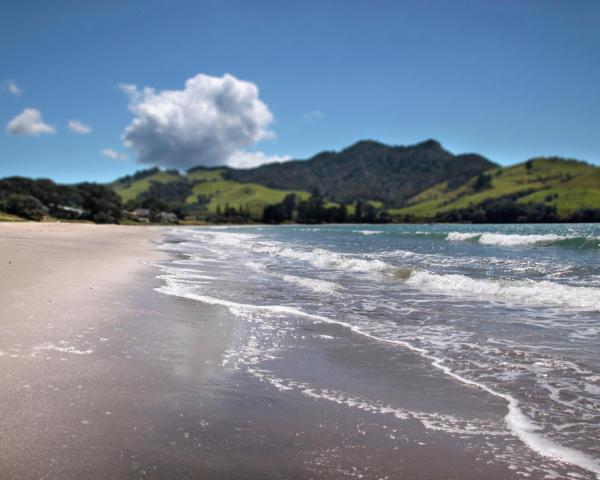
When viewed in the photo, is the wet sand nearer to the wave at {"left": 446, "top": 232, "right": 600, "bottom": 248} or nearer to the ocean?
the ocean

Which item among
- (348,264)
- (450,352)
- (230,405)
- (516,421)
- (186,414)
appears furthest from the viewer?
(348,264)

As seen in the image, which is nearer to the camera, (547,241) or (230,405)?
(230,405)

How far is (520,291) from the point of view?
14930 mm

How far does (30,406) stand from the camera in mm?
4949

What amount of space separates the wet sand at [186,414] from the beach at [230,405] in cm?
2

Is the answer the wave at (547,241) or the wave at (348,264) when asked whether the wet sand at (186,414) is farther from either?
the wave at (547,241)

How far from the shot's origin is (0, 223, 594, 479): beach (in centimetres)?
412

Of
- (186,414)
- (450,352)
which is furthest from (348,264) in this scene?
(186,414)

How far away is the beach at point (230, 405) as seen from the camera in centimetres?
412

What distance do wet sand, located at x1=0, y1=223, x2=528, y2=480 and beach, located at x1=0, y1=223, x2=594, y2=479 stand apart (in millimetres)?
18

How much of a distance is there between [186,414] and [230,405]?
0.53 m

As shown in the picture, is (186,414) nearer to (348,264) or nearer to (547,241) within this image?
(348,264)

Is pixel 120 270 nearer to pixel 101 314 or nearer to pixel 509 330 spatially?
pixel 101 314

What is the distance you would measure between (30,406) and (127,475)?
1779 mm
